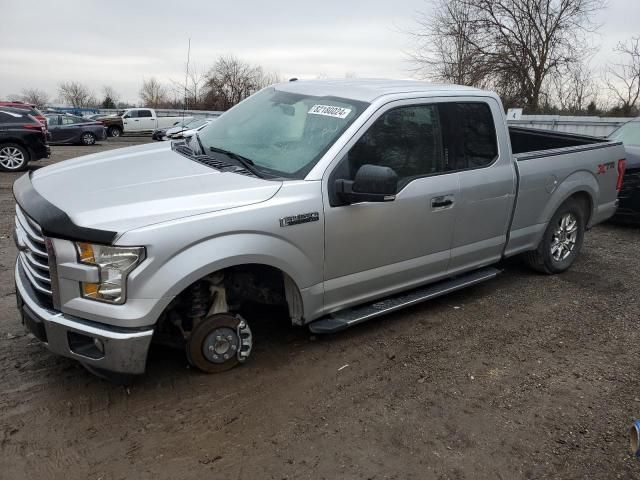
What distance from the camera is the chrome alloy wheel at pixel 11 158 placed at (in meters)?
12.5

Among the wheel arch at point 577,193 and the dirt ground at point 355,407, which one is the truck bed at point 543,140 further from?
the dirt ground at point 355,407

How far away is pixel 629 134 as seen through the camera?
8445 millimetres

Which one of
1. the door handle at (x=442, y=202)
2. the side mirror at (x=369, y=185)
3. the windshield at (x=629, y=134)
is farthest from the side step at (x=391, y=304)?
the windshield at (x=629, y=134)

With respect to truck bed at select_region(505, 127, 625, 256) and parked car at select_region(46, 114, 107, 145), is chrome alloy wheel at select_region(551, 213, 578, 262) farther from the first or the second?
parked car at select_region(46, 114, 107, 145)

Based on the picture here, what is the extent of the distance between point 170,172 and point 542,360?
2917mm

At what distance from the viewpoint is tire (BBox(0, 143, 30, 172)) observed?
492 inches

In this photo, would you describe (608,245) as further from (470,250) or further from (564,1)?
(564,1)

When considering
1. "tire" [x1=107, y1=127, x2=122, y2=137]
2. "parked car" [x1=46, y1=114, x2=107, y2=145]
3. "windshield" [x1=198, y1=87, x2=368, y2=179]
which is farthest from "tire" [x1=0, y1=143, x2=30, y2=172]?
"tire" [x1=107, y1=127, x2=122, y2=137]

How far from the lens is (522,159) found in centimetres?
477

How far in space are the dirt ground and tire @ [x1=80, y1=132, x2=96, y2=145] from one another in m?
22.4

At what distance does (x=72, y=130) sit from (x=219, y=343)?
2409 centimetres

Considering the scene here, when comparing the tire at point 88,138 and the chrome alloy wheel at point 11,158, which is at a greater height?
the tire at point 88,138

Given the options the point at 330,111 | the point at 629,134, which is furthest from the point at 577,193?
the point at 629,134

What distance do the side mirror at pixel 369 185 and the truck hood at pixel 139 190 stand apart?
1.43 feet
